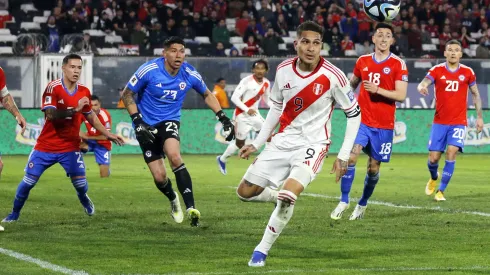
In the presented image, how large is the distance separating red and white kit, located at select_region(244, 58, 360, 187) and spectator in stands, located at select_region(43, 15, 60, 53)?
1886 cm

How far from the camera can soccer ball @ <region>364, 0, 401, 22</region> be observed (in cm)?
1348

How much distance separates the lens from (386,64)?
40.7 ft

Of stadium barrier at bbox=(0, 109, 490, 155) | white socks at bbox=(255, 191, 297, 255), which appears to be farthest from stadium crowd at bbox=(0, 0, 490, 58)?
white socks at bbox=(255, 191, 297, 255)

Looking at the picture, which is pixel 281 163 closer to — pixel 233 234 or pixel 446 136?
pixel 233 234

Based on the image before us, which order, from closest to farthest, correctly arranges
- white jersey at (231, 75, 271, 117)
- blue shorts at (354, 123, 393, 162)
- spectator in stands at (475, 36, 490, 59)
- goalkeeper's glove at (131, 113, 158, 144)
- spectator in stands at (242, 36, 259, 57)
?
goalkeeper's glove at (131, 113, 158, 144) < blue shorts at (354, 123, 393, 162) < white jersey at (231, 75, 271, 117) < spectator in stands at (242, 36, 259, 57) < spectator in stands at (475, 36, 490, 59)

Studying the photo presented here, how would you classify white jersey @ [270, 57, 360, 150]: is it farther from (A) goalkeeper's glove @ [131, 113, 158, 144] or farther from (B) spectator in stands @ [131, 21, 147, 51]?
(B) spectator in stands @ [131, 21, 147, 51]

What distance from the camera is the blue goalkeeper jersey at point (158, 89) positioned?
11.6 m

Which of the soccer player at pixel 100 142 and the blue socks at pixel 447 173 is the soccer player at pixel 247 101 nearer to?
the soccer player at pixel 100 142

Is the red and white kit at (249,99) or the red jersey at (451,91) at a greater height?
the red jersey at (451,91)

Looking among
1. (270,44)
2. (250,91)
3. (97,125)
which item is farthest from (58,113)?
(270,44)

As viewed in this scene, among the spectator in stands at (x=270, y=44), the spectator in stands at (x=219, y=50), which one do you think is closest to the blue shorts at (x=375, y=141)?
the spectator in stands at (x=219, y=50)

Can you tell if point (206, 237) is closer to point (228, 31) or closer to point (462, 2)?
point (228, 31)

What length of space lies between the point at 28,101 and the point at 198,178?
8.04 meters

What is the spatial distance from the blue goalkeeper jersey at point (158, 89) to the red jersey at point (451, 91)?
491 centimetres
